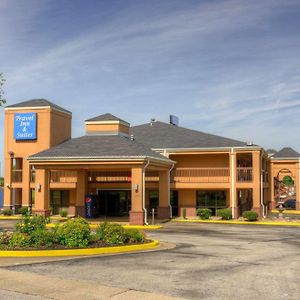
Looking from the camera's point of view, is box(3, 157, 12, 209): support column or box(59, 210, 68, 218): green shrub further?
box(3, 157, 12, 209): support column

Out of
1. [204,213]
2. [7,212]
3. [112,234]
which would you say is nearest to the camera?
[112,234]

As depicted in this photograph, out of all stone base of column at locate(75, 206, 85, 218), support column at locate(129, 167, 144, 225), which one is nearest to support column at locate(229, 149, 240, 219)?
support column at locate(129, 167, 144, 225)

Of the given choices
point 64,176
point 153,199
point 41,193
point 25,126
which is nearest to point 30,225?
point 41,193

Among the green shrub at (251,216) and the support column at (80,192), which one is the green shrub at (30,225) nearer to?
the support column at (80,192)

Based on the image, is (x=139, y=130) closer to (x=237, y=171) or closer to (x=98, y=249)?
(x=237, y=171)

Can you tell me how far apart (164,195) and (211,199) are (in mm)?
5206

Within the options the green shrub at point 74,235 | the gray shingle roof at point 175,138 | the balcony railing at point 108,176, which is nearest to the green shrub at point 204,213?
the gray shingle roof at point 175,138

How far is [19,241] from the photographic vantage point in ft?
62.4

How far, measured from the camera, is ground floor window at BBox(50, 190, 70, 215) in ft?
152

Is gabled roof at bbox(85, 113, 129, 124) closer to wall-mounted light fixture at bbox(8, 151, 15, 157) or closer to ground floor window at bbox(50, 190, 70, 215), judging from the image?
ground floor window at bbox(50, 190, 70, 215)

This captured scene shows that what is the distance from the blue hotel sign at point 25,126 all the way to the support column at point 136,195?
13.3 m

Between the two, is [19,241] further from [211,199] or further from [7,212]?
[211,199]

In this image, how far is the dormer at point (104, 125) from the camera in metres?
42.0

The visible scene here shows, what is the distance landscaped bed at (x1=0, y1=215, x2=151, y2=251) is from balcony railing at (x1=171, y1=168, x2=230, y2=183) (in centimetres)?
2221
